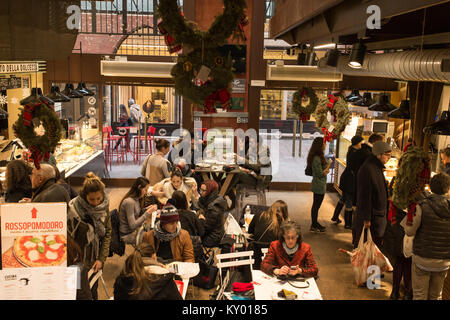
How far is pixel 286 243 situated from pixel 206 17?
7.45 meters

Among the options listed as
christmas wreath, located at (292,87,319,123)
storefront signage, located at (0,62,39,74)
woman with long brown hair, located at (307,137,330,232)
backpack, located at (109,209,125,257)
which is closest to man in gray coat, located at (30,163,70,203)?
backpack, located at (109,209,125,257)

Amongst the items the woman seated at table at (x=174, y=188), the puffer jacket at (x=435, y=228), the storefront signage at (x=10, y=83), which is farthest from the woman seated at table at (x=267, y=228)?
the storefront signage at (x=10, y=83)

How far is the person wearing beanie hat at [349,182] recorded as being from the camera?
25.2ft

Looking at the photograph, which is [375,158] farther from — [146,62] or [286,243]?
[146,62]

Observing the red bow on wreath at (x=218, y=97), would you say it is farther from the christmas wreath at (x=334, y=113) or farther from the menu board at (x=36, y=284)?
the christmas wreath at (x=334, y=113)

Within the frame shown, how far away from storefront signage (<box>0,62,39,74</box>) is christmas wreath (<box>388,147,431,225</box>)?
642 cm

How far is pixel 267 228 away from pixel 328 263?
6.93 feet

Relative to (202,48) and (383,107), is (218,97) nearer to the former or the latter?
(202,48)

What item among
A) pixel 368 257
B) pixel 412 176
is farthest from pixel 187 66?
pixel 368 257

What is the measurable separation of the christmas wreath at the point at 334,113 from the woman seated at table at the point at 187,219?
275cm

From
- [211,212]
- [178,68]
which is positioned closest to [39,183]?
[211,212]

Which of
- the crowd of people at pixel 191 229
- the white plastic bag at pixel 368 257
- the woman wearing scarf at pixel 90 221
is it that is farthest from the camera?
the white plastic bag at pixel 368 257

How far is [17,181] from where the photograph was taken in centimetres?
509

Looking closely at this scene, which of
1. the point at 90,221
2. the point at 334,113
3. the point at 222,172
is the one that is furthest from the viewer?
the point at 222,172
